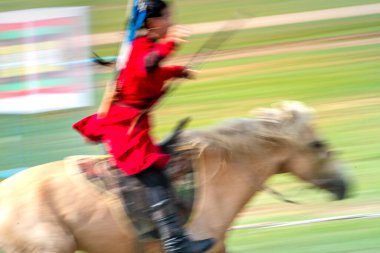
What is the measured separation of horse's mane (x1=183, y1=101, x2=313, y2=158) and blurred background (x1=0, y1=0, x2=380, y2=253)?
17.7 inches

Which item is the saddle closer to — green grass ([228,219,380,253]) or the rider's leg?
the rider's leg

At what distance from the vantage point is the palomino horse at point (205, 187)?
4.26 meters

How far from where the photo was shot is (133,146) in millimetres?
4277

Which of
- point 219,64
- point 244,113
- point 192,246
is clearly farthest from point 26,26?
point 219,64

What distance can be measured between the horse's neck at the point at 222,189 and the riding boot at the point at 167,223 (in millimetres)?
121

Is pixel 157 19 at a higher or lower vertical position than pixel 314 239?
higher

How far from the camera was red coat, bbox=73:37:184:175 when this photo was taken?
4230mm

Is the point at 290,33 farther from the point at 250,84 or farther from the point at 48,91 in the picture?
the point at 48,91

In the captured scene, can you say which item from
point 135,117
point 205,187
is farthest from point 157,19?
point 205,187

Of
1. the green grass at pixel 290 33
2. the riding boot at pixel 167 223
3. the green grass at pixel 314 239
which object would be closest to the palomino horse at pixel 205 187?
the riding boot at pixel 167 223

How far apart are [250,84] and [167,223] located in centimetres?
747

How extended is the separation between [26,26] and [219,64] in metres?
6.31

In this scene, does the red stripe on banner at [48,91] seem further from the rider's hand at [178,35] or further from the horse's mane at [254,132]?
the rider's hand at [178,35]

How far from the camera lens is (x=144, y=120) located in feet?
14.3
